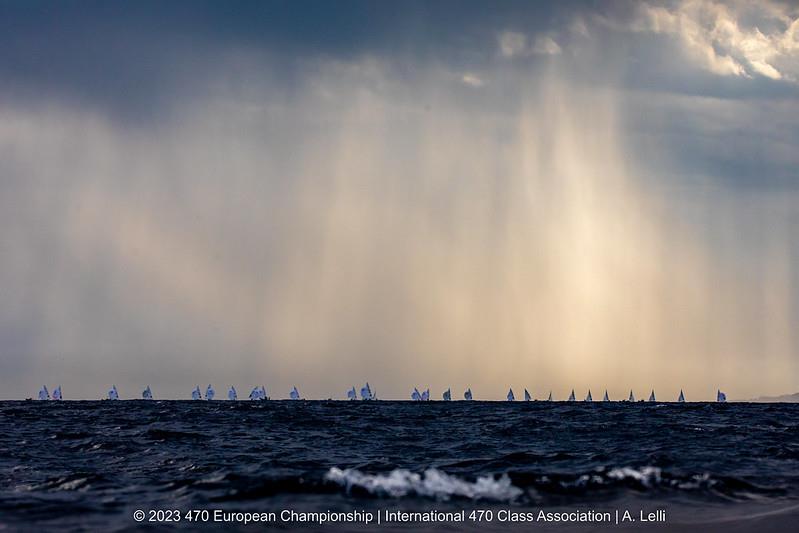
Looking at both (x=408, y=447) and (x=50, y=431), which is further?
(x=50, y=431)

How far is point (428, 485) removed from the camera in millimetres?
14555

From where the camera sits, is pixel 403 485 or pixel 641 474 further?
pixel 641 474

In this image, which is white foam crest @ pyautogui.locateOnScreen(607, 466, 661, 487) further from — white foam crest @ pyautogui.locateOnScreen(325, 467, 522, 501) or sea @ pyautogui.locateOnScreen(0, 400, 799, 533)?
white foam crest @ pyautogui.locateOnScreen(325, 467, 522, 501)

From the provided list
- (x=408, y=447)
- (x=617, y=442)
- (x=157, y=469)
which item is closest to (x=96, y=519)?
(x=157, y=469)

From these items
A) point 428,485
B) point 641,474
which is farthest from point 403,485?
point 641,474

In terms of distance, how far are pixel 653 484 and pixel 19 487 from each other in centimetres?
1282

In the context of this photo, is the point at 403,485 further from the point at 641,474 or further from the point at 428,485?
the point at 641,474

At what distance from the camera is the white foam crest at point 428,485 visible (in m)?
13.6

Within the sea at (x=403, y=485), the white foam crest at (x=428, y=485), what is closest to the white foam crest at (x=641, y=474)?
the sea at (x=403, y=485)

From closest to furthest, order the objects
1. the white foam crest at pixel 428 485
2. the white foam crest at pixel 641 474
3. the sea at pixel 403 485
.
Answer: the sea at pixel 403 485 < the white foam crest at pixel 428 485 < the white foam crest at pixel 641 474

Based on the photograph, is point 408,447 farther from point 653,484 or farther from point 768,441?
point 768,441

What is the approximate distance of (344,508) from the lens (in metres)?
12.2

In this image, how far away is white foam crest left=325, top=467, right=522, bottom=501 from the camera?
1359 cm

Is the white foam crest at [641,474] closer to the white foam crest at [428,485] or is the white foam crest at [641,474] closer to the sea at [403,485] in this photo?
the sea at [403,485]
